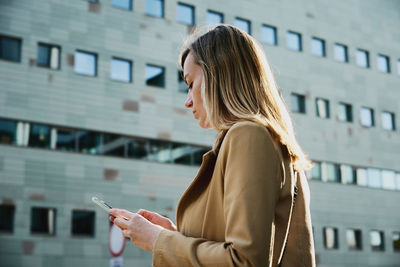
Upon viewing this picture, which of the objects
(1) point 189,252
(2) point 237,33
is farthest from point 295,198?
(2) point 237,33

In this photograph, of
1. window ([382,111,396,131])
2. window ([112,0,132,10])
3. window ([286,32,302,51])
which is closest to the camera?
window ([112,0,132,10])

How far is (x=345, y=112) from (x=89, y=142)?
571 inches

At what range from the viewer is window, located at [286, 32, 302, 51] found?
28.5m

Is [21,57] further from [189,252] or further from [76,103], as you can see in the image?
[189,252]

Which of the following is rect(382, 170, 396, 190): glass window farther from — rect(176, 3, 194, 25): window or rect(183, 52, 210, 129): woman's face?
rect(183, 52, 210, 129): woman's face

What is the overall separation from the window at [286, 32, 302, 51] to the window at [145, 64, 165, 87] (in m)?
7.58

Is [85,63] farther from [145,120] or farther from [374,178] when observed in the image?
[374,178]

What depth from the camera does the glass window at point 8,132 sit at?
19922 millimetres

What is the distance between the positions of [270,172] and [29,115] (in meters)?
19.8

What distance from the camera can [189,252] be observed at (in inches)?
75.5

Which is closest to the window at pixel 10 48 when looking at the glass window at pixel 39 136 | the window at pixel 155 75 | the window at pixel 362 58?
the glass window at pixel 39 136

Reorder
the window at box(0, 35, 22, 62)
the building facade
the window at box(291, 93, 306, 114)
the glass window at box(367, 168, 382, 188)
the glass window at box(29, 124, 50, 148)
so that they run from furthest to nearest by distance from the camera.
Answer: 1. the glass window at box(367, 168, 382, 188)
2. the window at box(291, 93, 306, 114)
3. the window at box(0, 35, 22, 62)
4. the glass window at box(29, 124, 50, 148)
5. the building facade

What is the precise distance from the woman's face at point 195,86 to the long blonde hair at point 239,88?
4 centimetres

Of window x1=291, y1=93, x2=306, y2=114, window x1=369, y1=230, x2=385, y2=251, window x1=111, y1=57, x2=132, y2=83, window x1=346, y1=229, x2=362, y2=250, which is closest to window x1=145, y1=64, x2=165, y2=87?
window x1=111, y1=57, x2=132, y2=83
